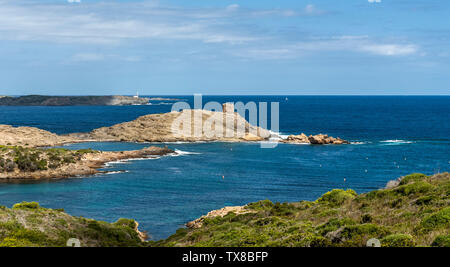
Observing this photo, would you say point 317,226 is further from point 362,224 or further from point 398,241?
point 398,241

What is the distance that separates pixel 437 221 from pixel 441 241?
130 inches

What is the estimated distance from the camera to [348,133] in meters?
137

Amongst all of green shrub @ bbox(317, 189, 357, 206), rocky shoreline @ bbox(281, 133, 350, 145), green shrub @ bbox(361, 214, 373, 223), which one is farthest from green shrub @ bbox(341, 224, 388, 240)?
rocky shoreline @ bbox(281, 133, 350, 145)

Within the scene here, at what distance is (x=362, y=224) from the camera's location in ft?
64.6

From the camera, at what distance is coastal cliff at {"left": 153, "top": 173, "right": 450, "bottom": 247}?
59.4 ft

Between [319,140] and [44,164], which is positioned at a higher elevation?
[319,140]

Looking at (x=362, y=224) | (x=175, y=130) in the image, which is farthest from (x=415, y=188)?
(x=175, y=130)

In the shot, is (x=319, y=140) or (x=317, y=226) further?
(x=319, y=140)

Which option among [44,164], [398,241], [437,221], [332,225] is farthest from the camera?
[44,164]

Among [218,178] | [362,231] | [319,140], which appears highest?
[362,231]

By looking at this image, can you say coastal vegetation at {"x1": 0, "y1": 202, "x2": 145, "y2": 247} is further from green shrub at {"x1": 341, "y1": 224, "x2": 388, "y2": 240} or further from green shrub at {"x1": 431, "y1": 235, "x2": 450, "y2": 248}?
green shrub at {"x1": 431, "y1": 235, "x2": 450, "y2": 248}

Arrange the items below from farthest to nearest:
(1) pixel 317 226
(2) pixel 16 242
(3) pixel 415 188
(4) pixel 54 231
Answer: (4) pixel 54 231 < (3) pixel 415 188 < (2) pixel 16 242 < (1) pixel 317 226
